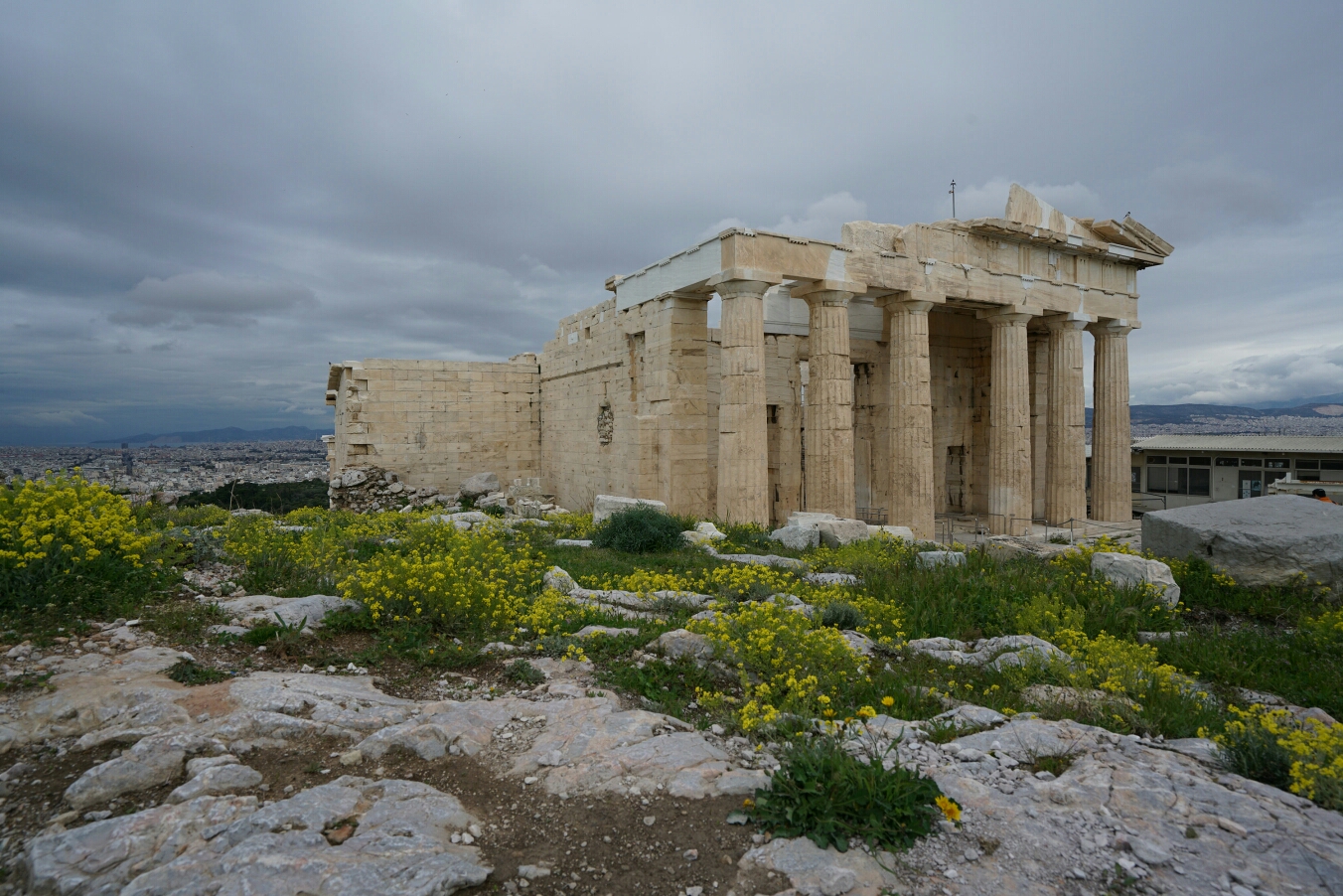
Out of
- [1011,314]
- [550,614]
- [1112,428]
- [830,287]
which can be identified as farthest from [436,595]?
[1112,428]

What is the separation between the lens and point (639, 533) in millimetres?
10297

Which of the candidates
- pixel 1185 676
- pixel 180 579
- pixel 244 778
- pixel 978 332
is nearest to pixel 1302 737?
pixel 1185 676

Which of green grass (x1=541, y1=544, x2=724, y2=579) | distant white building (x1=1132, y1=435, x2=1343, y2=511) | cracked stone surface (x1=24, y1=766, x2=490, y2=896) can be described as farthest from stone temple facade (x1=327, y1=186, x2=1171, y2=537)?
cracked stone surface (x1=24, y1=766, x2=490, y2=896)

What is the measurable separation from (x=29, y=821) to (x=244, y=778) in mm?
762

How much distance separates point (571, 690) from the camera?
4.59 m

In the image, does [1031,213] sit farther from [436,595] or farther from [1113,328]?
[436,595]

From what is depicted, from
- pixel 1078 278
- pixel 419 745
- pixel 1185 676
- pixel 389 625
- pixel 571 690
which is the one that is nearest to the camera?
pixel 419 745

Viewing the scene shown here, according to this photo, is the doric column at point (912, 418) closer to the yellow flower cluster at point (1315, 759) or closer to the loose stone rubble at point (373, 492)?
the loose stone rubble at point (373, 492)

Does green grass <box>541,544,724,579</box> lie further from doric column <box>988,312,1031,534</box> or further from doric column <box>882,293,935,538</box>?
doric column <box>988,312,1031,534</box>

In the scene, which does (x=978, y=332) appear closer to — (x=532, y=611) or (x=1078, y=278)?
(x=1078, y=278)

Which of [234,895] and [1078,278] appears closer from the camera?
[234,895]

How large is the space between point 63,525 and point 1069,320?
2035 cm

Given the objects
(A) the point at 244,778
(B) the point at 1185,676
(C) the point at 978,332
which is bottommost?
(B) the point at 1185,676

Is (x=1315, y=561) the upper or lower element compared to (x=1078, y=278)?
lower
